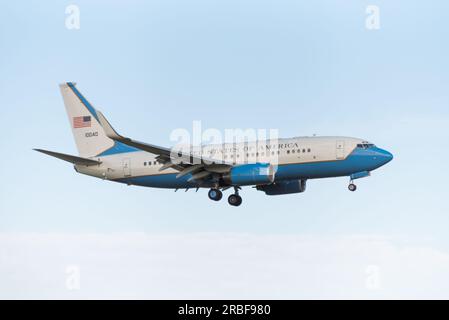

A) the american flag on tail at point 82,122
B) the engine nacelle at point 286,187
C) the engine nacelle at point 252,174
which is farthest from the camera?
the american flag on tail at point 82,122

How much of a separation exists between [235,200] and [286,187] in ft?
13.0

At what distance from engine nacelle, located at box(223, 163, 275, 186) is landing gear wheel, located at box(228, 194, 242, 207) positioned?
13.1 ft

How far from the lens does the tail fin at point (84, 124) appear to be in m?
62.9

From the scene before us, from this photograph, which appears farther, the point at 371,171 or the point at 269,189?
the point at 269,189

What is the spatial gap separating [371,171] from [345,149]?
2.29 metres

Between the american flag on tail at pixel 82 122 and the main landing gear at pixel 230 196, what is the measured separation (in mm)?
12764

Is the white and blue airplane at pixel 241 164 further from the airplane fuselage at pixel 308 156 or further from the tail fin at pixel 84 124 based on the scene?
the tail fin at pixel 84 124

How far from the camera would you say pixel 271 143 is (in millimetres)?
55781

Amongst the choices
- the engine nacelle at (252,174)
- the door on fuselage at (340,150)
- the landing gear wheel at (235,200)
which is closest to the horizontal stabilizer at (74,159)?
the landing gear wheel at (235,200)

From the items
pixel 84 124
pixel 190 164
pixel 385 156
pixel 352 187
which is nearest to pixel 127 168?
pixel 190 164

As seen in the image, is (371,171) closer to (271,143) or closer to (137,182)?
(271,143)
